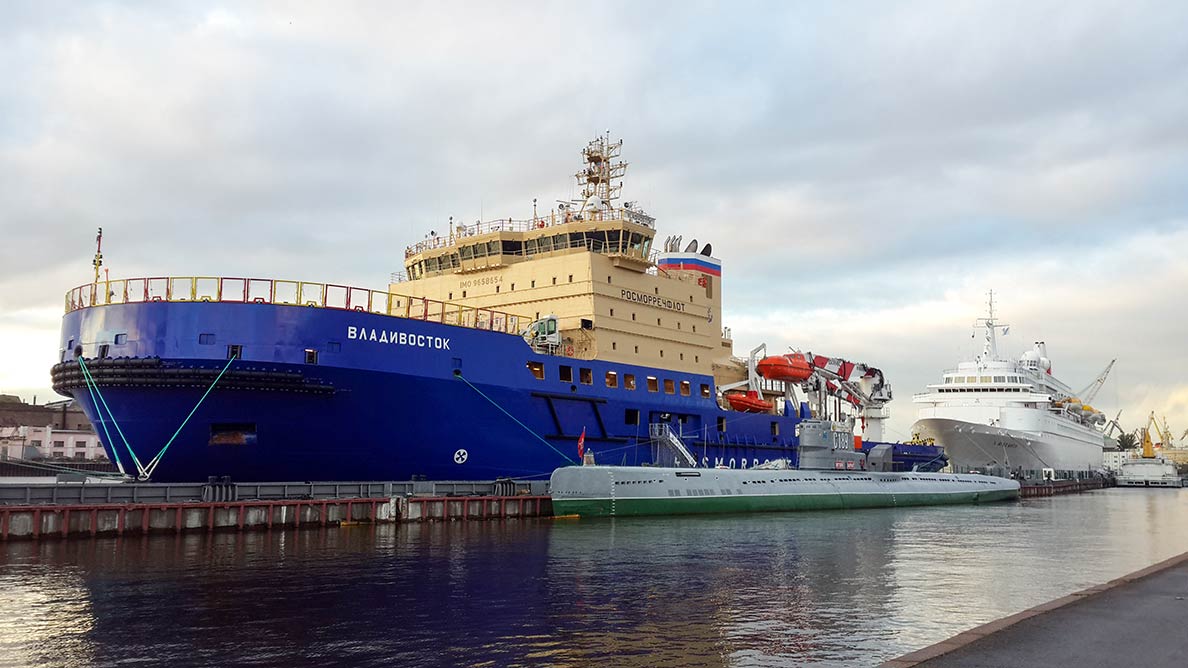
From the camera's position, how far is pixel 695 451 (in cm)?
4084

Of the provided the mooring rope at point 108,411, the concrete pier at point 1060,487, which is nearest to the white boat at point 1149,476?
the concrete pier at point 1060,487

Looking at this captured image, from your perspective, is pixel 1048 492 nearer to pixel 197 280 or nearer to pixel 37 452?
pixel 197 280

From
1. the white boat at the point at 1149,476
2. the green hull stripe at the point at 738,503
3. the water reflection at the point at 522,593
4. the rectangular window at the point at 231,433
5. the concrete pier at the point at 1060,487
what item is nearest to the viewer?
the water reflection at the point at 522,593

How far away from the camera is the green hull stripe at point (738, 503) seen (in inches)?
1271

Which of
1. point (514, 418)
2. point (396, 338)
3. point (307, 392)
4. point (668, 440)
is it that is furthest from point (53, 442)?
point (307, 392)

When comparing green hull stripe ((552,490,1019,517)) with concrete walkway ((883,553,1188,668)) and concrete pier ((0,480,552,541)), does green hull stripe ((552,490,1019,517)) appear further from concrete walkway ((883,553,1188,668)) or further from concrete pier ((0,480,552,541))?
concrete walkway ((883,553,1188,668))

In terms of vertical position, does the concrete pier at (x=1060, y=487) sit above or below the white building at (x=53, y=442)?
below

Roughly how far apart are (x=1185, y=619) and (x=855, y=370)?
141ft

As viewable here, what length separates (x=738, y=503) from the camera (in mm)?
36938

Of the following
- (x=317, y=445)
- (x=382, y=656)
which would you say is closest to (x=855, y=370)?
(x=317, y=445)

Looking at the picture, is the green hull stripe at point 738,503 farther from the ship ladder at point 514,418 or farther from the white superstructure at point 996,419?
the white superstructure at point 996,419

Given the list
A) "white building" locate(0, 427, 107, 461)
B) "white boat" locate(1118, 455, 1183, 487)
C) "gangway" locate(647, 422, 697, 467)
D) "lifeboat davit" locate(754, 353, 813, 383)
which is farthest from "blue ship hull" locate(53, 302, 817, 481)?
"white boat" locate(1118, 455, 1183, 487)

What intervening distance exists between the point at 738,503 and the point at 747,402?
30.6 ft

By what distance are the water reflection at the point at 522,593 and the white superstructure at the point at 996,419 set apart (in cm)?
4162
